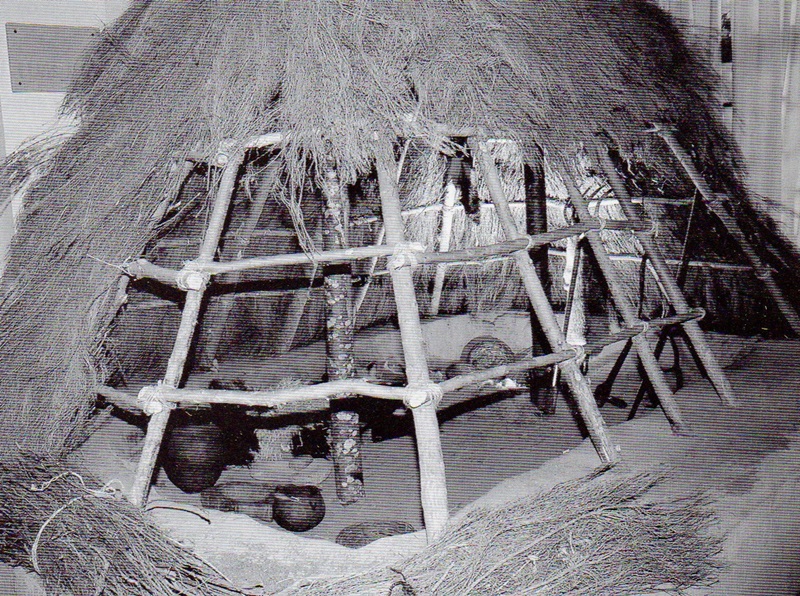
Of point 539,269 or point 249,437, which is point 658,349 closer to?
point 539,269

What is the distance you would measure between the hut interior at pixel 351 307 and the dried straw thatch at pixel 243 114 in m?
0.02

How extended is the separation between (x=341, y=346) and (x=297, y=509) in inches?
40.0

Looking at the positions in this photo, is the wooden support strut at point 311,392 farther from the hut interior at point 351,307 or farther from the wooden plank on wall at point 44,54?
the wooden plank on wall at point 44,54

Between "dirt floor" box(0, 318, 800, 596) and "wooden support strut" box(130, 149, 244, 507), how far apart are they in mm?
249

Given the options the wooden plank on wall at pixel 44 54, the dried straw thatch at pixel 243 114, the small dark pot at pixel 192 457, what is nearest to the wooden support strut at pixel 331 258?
the dried straw thatch at pixel 243 114

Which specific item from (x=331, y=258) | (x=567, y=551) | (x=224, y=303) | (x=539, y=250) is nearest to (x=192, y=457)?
(x=224, y=303)

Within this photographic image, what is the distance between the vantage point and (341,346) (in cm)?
429

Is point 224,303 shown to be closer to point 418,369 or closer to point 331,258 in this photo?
point 331,258

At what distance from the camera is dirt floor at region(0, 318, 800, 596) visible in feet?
9.77

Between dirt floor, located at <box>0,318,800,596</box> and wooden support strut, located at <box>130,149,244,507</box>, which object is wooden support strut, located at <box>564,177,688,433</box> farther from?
wooden support strut, located at <box>130,149,244,507</box>

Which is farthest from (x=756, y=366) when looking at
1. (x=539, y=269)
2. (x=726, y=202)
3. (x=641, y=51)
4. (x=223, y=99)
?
(x=223, y=99)

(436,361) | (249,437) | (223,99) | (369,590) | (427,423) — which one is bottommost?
(436,361)

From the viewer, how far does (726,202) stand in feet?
15.4

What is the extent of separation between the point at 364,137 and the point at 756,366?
3.44 meters
